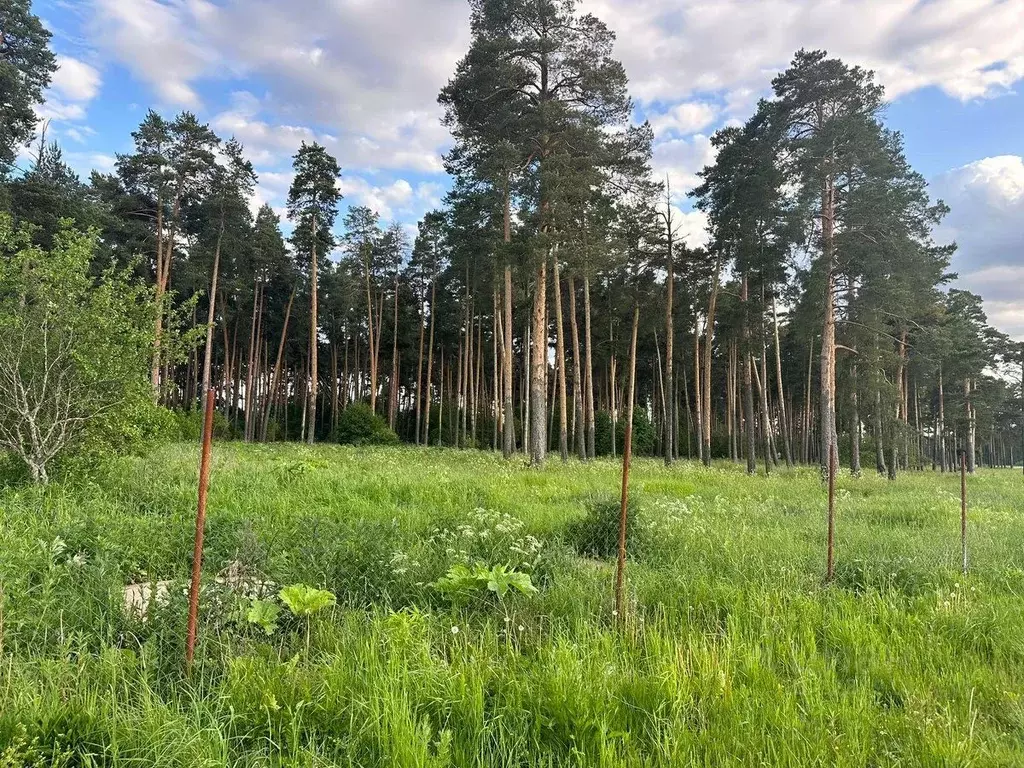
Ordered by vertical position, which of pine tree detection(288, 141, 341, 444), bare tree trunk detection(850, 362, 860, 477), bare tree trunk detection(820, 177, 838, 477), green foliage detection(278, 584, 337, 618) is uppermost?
pine tree detection(288, 141, 341, 444)

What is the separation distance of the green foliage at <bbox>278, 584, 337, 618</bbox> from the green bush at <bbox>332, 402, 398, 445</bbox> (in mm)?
26686

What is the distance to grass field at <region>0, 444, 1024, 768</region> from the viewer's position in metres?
2.46

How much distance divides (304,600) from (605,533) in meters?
3.56

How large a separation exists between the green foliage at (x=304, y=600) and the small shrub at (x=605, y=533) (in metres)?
2.91

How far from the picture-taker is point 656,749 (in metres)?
2.48

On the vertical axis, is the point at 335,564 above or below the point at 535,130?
below

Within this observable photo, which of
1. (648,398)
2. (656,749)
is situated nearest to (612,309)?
(648,398)

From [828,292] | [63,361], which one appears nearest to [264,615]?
[63,361]

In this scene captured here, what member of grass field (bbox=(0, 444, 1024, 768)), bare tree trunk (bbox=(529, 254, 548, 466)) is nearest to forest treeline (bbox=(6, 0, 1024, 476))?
bare tree trunk (bbox=(529, 254, 548, 466))

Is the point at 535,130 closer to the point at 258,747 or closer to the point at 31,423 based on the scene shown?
the point at 31,423

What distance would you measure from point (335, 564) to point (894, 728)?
4.07 metres

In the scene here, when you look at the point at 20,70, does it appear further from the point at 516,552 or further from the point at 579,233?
the point at 516,552

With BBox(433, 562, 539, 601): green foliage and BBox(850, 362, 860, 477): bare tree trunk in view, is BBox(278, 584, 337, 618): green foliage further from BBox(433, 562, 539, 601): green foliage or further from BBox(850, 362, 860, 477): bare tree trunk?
BBox(850, 362, 860, 477): bare tree trunk

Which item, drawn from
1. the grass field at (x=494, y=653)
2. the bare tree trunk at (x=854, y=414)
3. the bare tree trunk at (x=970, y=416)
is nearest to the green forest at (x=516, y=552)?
the grass field at (x=494, y=653)
